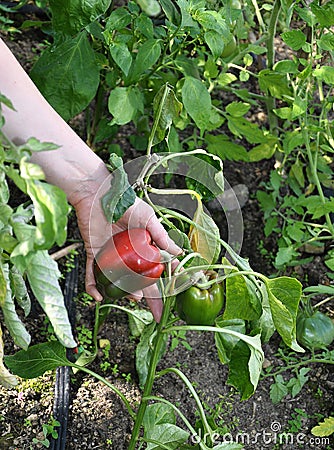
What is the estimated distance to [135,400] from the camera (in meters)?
1.65

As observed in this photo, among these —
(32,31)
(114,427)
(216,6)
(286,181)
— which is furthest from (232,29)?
(114,427)

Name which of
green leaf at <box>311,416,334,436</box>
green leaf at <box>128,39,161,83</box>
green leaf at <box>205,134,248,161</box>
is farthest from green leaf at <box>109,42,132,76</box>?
green leaf at <box>311,416,334,436</box>

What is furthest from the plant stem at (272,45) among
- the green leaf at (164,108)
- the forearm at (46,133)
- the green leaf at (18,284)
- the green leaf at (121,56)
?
the green leaf at (18,284)

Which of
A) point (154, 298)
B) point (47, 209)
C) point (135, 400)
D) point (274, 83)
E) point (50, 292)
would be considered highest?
point (47, 209)

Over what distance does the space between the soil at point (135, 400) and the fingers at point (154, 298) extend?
400 mm

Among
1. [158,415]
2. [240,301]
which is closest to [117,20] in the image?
[240,301]

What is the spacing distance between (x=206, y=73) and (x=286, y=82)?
0.27m

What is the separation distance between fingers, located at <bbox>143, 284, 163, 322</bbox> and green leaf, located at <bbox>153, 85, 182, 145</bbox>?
0.32 meters

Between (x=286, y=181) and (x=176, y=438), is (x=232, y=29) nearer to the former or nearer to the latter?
(x=286, y=181)

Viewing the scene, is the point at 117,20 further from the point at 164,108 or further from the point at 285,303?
the point at 285,303

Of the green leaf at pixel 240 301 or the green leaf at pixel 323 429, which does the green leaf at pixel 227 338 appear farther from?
the green leaf at pixel 323 429

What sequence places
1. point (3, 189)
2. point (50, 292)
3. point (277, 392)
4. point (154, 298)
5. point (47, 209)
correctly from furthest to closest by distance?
point (277, 392)
point (154, 298)
point (3, 189)
point (50, 292)
point (47, 209)

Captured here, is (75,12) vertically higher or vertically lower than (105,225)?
higher

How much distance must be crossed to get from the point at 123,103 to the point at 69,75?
0.15 meters
